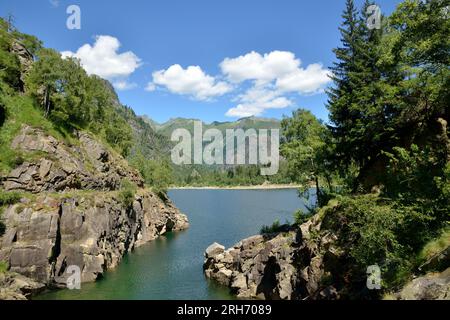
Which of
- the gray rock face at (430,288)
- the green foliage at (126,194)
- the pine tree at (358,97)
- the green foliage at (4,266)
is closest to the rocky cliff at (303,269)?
the gray rock face at (430,288)

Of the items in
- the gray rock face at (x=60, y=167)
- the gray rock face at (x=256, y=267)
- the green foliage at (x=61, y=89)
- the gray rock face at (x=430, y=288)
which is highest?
the green foliage at (x=61, y=89)

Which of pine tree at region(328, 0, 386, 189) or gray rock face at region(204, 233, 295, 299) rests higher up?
pine tree at region(328, 0, 386, 189)

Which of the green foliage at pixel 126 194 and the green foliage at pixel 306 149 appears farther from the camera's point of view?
the green foliage at pixel 126 194

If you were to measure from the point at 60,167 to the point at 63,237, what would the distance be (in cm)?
1175

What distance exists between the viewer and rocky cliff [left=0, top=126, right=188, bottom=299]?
1641 inches

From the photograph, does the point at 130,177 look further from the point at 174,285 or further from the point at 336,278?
the point at 336,278

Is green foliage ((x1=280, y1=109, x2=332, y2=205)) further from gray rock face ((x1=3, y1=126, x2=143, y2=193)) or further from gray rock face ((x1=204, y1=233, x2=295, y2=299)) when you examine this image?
gray rock face ((x1=3, y1=126, x2=143, y2=193))

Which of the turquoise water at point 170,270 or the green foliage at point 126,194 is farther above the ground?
the green foliage at point 126,194

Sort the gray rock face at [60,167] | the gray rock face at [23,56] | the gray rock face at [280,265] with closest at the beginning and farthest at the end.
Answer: the gray rock face at [280,265] < the gray rock face at [60,167] < the gray rock face at [23,56]

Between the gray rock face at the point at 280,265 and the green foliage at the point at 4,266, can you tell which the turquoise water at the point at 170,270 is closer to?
the gray rock face at the point at 280,265

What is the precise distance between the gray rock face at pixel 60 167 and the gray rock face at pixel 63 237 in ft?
10.2

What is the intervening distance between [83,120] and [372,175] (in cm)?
5865

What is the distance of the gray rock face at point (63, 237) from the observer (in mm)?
41719

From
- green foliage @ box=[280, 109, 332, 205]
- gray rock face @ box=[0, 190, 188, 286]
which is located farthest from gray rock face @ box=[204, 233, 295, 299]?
gray rock face @ box=[0, 190, 188, 286]
